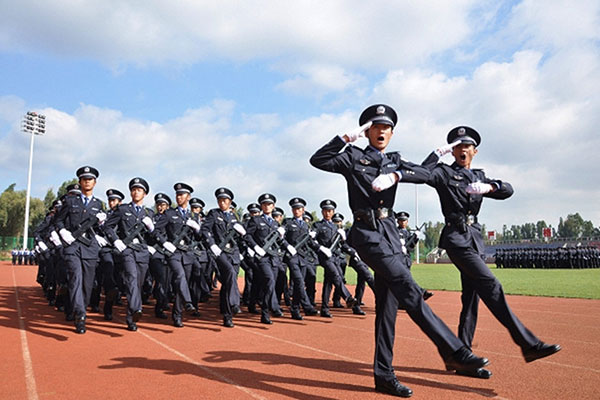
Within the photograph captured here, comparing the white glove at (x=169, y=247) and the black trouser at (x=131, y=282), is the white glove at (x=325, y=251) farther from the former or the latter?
the black trouser at (x=131, y=282)

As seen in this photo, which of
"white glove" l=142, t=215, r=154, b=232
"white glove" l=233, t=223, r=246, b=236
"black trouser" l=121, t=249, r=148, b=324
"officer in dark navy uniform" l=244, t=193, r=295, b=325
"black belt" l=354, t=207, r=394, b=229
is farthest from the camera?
"officer in dark navy uniform" l=244, t=193, r=295, b=325

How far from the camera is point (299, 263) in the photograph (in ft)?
30.4

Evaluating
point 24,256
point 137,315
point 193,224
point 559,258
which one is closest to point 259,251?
point 193,224

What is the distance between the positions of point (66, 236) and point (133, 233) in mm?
1079

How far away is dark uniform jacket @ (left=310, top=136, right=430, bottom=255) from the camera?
411cm

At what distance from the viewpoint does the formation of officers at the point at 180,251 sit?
734cm

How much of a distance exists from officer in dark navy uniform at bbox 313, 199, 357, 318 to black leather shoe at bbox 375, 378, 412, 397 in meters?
5.04

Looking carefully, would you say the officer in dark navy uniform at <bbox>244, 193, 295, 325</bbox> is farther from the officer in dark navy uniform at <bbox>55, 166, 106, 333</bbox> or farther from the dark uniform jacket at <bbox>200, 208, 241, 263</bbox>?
the officer in dark navy uniform at <bbox>55, 166, 106, 333</bbox>

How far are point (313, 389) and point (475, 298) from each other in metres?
2.13

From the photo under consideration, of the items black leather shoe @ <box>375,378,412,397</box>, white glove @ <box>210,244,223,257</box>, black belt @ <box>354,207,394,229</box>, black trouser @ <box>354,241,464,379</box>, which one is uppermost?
black belt @ <box>354,207,394,229</box>

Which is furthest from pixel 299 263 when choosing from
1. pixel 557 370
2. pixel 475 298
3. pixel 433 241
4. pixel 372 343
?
pixel 433 241

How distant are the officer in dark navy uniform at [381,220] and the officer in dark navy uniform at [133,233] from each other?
4.51 meters

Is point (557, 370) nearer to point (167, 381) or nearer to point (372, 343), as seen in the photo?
point (372, 343)

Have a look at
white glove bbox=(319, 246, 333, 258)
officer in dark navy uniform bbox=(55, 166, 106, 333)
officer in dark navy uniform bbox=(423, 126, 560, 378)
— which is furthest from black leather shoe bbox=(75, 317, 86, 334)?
officer in dark navy uniform bbox=(423, 126, 560, 378)
